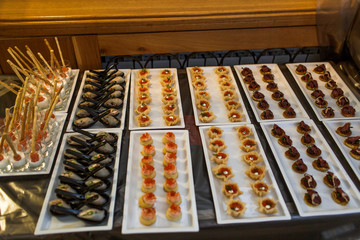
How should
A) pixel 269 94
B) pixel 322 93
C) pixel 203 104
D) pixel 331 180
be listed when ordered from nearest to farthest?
pixel 331 180 → pixel 203 104 → pixel 322 93 → pixel 269 94

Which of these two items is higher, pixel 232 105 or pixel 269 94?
pixel 269 94

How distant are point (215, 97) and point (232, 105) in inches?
9.2

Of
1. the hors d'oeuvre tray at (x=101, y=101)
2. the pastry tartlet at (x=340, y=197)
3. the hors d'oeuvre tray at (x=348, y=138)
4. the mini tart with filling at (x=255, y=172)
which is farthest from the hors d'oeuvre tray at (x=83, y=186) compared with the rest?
the hors d'oeuvre tray at (x=348, y=138)

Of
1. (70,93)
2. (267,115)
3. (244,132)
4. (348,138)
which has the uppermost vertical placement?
(70,93)

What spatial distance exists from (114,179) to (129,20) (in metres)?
1.82

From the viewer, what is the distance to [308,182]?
83.1 inches

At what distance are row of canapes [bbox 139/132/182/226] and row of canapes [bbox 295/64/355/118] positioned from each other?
1.36 metres

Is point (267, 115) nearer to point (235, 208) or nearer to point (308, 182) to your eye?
point (308, 182)

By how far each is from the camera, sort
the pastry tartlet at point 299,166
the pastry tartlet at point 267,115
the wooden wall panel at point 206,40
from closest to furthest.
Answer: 1. the pastry tartlet at point 299,166
2. the pastry tartlet at point 267,115
3. the wooden wall panel at point 206,40

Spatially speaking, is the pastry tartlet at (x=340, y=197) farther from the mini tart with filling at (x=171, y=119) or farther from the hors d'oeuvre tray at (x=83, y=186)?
the hors d'oeuvre tray at (x=83, y=186)

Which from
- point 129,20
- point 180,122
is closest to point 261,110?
point 180,122

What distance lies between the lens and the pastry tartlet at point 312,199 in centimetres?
201

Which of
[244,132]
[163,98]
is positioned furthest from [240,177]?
[163,98]

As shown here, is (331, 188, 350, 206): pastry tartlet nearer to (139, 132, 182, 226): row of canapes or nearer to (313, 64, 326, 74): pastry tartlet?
(139, 132, 182, 226): row of canapes
